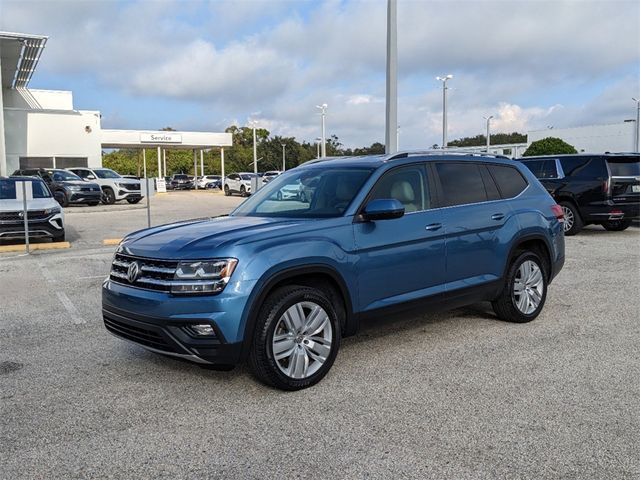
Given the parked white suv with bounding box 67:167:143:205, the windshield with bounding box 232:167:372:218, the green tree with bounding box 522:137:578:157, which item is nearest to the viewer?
the windshield with bounding box 232:167:372:218

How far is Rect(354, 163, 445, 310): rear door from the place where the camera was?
15.4 feet

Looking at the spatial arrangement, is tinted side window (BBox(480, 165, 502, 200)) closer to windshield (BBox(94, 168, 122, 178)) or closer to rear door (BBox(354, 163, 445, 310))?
rear door (BBox(354, 163, 445, 310))

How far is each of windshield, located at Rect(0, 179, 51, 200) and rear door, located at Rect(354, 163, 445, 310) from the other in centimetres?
1050

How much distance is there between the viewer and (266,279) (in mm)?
4102

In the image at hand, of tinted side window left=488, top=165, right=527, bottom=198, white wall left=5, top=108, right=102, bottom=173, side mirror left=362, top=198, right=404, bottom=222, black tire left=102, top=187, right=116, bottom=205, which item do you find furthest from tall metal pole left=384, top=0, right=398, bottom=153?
white wall left=5, top=108, right=102, bottom=173

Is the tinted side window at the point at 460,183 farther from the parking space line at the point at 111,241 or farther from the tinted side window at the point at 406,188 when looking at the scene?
the parking space line at the point at 111,241

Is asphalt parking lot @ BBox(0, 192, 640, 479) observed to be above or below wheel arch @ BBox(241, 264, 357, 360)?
below

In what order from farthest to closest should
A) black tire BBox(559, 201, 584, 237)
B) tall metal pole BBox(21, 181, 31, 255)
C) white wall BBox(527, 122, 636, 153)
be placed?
1. white wall BBox(527, 122, 636, 153)
2. black tire BBox(559, 201, 584, 237)
3. tall metal pole BBox(21, 181, 31, 255)

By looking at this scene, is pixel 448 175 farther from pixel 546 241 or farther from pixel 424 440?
pixel 424 440

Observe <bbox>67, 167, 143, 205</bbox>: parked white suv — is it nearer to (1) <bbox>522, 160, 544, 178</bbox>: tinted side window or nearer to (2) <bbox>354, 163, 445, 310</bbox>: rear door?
(1) <bbox>522, 160, 544, 178</bbox>: tinted side window

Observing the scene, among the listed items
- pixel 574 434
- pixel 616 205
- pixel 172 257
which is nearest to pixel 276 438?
pixel 172 257

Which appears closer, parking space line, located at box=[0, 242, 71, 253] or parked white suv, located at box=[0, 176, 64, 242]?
parking space line, located at box=[0, 242, 71, 253]

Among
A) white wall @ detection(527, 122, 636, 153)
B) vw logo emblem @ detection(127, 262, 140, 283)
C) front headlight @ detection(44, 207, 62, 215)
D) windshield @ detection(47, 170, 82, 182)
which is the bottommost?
vw logo emblem @ detection(127, 262, 140, 283)

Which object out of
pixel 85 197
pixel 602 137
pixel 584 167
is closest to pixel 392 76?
pixel 584 167
